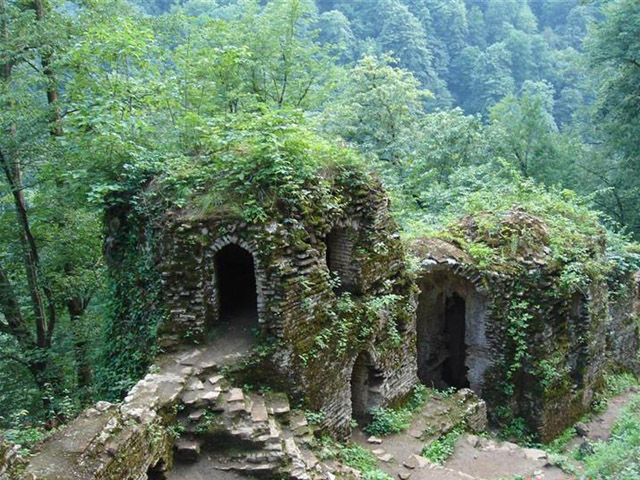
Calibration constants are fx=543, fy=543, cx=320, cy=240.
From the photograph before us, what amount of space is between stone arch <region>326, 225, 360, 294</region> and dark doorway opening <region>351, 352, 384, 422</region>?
1342 millimetres

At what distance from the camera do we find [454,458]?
9.05 m

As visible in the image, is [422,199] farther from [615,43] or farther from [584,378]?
[615,43]

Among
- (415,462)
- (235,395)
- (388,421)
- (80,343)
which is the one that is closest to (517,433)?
(388,421)

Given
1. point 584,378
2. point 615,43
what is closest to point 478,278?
point 584,378

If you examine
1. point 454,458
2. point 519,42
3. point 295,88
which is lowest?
point 454,458

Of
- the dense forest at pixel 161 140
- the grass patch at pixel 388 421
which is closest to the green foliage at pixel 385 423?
the grass patch at pixel 388 421

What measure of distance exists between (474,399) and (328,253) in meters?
4.27

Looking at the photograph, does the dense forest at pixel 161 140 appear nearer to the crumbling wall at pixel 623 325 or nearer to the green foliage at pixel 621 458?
the crumbling wall at pixel 623 325

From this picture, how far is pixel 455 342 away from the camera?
13.1 meters

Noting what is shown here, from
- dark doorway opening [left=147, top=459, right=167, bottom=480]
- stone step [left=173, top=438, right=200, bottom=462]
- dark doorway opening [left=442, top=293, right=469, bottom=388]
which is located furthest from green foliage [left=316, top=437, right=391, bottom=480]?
dark doorway opening [left=442, top=293, right=469, bottom=388]

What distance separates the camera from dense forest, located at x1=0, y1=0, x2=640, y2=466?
29.1 ft

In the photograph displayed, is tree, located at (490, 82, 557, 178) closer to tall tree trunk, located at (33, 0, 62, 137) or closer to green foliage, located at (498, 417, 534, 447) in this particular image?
green foliage, located at (498, 417, 534, 447)

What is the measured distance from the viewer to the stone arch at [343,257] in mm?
9023

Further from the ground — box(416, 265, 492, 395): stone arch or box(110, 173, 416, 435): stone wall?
box(110, 173, 416, 435): stone wall
